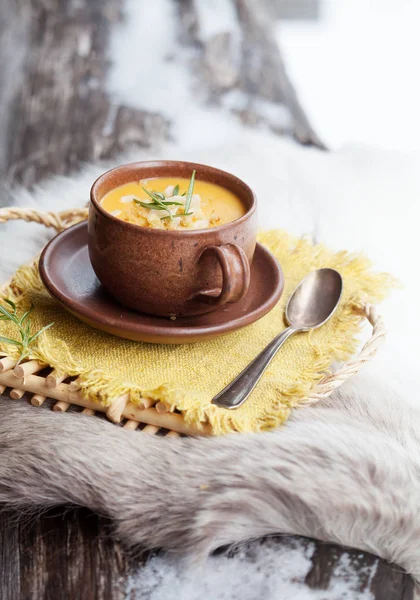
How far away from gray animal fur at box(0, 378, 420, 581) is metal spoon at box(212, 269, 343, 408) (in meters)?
0.08

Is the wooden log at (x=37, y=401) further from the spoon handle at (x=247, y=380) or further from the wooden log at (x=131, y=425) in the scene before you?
the spoon handle at (x=247, y=380)

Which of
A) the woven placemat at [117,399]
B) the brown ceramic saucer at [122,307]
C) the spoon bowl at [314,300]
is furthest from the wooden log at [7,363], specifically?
the spoon bowl at [314,300]

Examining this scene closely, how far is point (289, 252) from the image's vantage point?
59.5 inches

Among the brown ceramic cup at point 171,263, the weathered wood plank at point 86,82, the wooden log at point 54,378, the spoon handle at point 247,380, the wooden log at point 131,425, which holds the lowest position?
the weathered wood plank at point 86,82

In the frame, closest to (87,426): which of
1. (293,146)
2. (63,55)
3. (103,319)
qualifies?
(103,319)

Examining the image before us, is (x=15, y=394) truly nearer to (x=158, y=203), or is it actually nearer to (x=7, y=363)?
(x=7, y=363)

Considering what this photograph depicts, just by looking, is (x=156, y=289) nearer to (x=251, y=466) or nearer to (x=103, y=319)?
(x=103, y=319)

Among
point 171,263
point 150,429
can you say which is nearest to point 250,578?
point 150,429

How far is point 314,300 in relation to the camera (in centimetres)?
134

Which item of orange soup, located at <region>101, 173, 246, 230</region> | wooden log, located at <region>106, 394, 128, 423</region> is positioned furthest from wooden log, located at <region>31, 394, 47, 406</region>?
orange soup, located at <region>101, 173, 246, 230</region>

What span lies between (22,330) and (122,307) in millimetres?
166

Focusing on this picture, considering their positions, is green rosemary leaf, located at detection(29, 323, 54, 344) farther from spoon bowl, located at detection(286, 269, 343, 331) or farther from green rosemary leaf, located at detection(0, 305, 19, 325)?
spoon bowl, located at detection(286, 269, 343, 331)

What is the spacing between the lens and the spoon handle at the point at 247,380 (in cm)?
108

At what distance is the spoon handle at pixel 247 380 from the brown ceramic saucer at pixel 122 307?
0.06m
